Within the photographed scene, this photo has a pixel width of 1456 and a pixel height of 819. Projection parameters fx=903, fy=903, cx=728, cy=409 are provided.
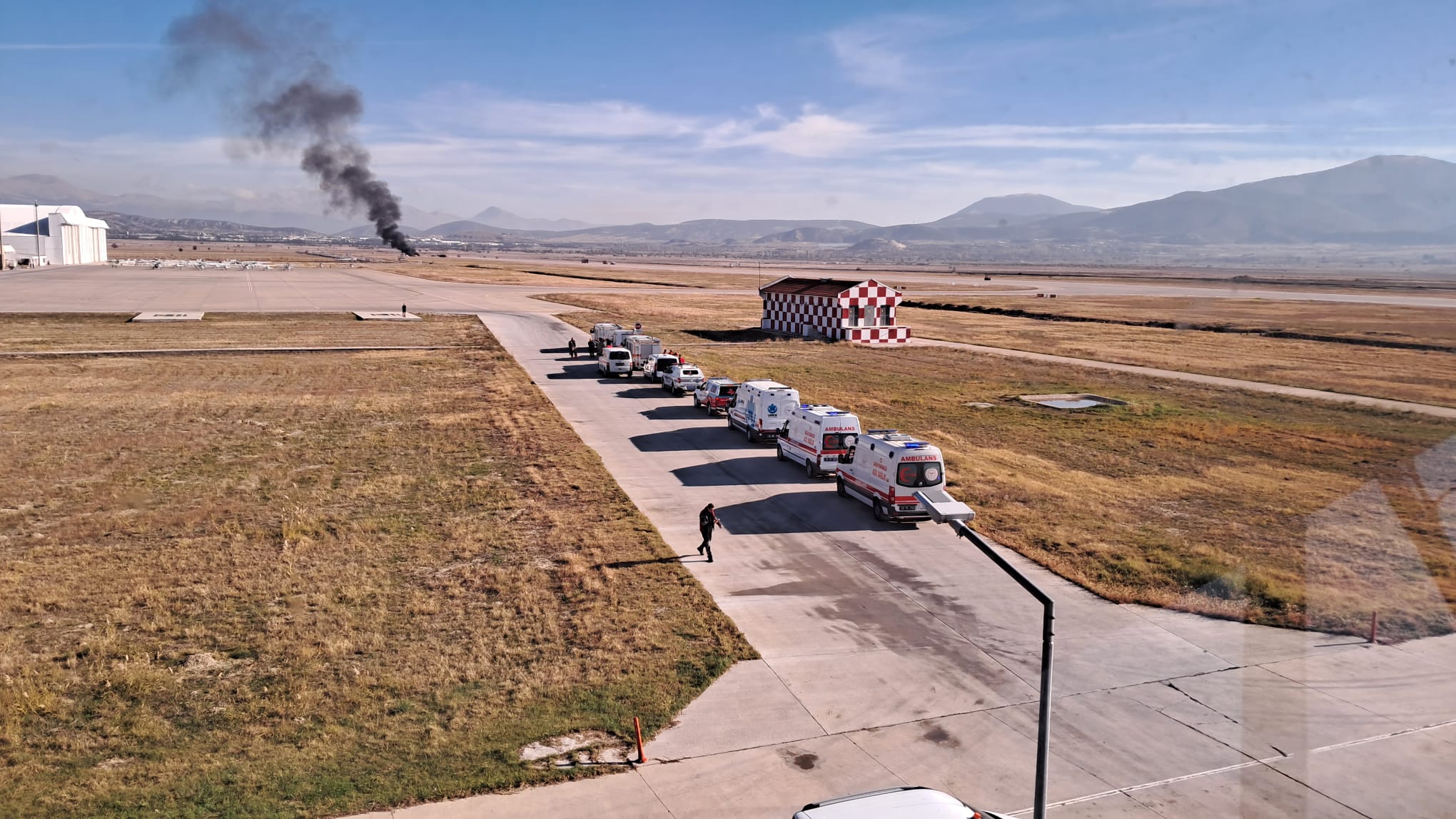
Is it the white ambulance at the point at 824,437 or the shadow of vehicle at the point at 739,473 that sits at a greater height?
the white ambulance at the point at 824,437

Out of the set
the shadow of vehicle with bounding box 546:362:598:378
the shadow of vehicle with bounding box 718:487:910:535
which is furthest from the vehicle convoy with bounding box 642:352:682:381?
the shadow of vehicle with bounding box 718:487:910:535

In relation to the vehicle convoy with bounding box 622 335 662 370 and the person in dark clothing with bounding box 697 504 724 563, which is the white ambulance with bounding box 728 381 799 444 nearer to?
the person in dark clothing with bounding box 697 504 724 563

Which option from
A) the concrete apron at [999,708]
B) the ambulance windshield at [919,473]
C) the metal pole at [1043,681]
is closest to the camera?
the metal pole at [1043,681]

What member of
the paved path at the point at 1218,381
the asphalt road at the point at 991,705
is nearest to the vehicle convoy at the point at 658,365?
the asphalt road at the point at 991,705

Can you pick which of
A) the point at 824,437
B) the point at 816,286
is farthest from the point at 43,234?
the point at 824,437

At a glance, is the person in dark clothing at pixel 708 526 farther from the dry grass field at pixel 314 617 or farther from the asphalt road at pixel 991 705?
the dry grass field at pixel 314 617

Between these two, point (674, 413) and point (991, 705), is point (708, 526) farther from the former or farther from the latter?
point (674, 413)
